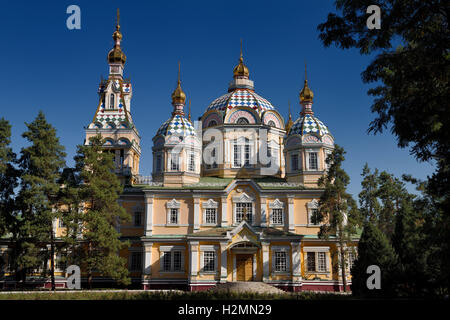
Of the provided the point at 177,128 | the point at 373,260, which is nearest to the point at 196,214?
the point at 177,128

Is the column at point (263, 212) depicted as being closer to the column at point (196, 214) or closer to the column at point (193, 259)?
the column at point (196, 214)

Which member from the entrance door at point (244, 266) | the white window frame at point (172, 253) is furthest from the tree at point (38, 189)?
the entrance door at point (244, 266)

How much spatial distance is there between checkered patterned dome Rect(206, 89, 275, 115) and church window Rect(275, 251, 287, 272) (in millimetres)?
13042

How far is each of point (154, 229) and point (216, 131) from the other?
10295 mm

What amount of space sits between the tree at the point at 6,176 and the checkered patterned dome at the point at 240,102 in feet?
56.0

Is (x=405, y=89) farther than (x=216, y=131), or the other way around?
(x=216, y=131)

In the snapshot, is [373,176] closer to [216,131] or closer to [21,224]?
[216,131]

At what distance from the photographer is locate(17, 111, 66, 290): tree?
Answer: 2678cm

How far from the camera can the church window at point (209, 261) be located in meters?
30.0

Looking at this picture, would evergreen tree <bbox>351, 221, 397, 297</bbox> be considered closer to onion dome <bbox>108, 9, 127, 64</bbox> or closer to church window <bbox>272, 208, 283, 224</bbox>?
church window <bbox>272, 208, 283, 224</bbox>

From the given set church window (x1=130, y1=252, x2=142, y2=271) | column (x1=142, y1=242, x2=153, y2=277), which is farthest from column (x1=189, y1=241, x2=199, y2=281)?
church window (x1=130, y1=252, x2=142, y2=271)
